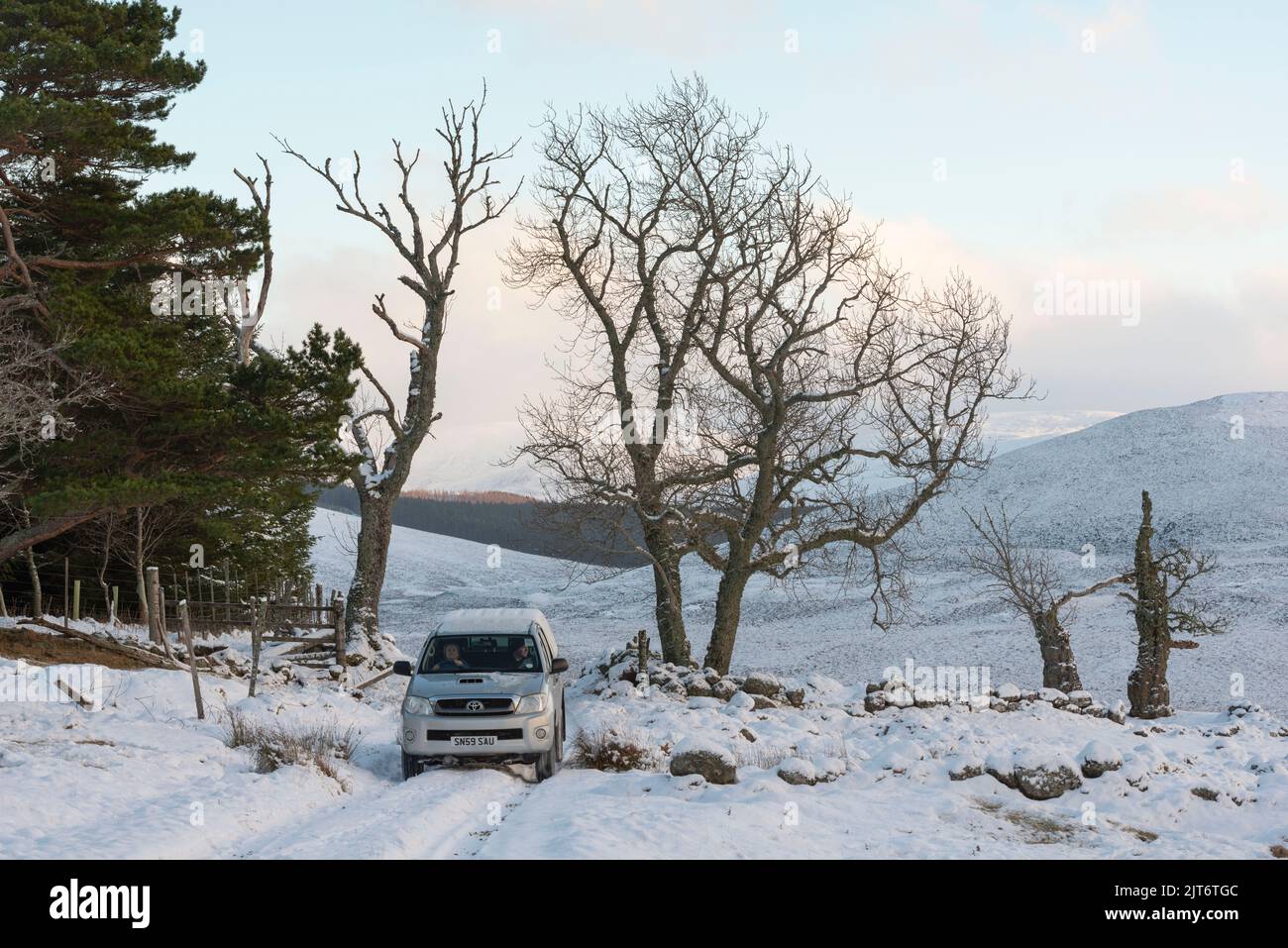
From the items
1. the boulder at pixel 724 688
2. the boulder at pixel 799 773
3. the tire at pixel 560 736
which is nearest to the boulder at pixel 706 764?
the boulder at pixel 799 773

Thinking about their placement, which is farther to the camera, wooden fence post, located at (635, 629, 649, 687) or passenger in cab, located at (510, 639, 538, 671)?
wooden fence post, located at (635, 629, 649, 687)

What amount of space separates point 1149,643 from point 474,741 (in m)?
Result: 20.1

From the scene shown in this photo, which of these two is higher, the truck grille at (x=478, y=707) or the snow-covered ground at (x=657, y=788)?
the truck grille at (x=478, y=707)

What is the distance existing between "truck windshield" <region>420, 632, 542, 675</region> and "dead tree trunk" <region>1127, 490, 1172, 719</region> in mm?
17943

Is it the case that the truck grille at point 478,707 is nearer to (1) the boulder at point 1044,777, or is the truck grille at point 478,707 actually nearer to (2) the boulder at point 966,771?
(2) the boulder at point 966,771

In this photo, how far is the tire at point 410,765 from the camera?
14648 mm

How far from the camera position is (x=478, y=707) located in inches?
580

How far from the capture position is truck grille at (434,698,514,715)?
14.7 meters

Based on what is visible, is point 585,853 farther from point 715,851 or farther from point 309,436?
point 309,436

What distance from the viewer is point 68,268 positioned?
22.6 metres

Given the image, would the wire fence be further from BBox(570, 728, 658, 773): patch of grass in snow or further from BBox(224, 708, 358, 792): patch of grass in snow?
BBox(570, 728, 658, 773): patch of grass in snow

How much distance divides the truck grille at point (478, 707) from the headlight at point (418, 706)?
9 centimetres

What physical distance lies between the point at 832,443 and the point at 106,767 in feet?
58.9

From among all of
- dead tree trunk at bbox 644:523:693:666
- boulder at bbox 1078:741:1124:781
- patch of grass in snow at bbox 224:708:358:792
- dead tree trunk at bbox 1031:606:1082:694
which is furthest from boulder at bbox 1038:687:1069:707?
patch of grass in snow at bbox 224:708:358:792
